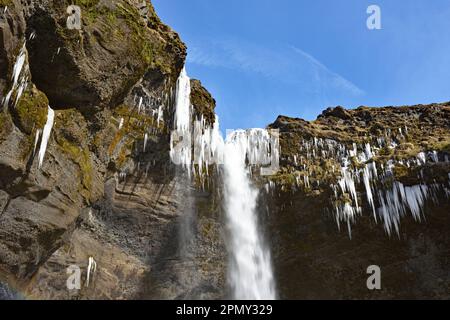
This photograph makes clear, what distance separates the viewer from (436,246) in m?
18.4

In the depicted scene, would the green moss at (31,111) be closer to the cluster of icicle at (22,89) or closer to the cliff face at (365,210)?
the cluster of icicle at (22,89)

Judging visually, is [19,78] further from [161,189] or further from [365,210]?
[365,210]

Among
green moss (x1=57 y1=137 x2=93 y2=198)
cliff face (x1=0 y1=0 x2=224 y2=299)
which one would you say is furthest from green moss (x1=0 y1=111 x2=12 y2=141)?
green moss (x1=57 y1=137 x2=93 y2=198)

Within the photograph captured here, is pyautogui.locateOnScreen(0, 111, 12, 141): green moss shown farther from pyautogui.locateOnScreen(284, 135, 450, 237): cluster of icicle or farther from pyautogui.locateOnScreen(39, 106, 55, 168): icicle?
pyautogui.locateOnScreen(284, 135, 450, 237): cluster of icicle

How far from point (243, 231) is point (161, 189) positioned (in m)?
4.62

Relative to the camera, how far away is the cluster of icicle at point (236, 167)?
19.8m

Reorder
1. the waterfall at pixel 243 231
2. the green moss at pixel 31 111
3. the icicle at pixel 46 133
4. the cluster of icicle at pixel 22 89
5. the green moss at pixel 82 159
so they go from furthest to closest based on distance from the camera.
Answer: the waterfall at pixel 243 231 < the green moss at pixel 82 159 < the icicle at pixel 46 133 < the green moss at pixel 31 111 < the cluster of icicle at pixel 22 89

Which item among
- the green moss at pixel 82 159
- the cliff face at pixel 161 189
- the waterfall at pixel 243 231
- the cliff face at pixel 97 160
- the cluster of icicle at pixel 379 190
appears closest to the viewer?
the cliff face at pixel 97 160

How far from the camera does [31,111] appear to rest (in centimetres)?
1254

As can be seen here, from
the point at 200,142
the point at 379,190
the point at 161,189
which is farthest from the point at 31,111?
the point at 379,190

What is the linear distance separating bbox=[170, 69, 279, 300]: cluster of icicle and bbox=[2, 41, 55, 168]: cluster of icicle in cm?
716

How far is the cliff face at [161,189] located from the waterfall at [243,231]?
1.89 ft

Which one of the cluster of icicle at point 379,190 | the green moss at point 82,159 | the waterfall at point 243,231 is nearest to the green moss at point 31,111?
the green moss at point 82,159

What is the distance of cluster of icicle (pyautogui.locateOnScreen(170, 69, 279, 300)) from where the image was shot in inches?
780
